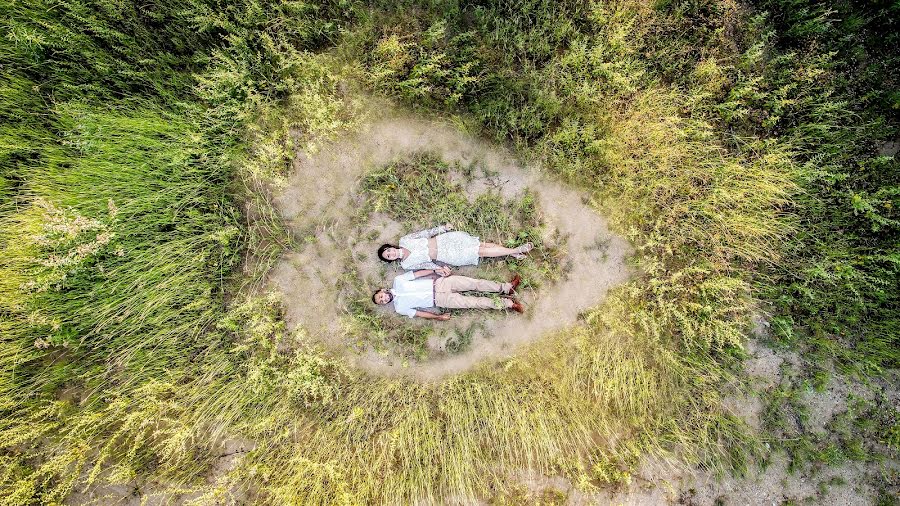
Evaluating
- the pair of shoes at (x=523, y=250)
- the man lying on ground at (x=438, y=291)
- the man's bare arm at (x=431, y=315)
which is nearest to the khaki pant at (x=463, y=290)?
the man lying on ground at (x=438, y=291)

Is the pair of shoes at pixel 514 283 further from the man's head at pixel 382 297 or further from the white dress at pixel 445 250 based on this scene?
the man's head at pixel 382 297

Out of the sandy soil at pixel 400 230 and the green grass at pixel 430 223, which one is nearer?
the green grass at pixel 430 223

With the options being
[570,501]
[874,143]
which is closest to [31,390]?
[570,501]

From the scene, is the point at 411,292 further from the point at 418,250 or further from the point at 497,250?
Answer: the point at 497,250

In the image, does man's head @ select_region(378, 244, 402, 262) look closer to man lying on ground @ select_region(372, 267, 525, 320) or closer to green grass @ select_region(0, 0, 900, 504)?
man lying on ground @ select_region(372, 267, 525, 320)

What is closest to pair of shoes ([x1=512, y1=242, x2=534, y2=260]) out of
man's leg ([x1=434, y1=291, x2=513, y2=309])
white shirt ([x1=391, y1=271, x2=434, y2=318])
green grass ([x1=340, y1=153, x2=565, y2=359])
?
green grass ([x1=340, y1=153, x2=565, y2=359])

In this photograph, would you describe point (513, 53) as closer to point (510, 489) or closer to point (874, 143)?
point (874, 143)

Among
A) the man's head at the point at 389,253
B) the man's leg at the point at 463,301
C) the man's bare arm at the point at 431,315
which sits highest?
the man's head at the point at 389,253
